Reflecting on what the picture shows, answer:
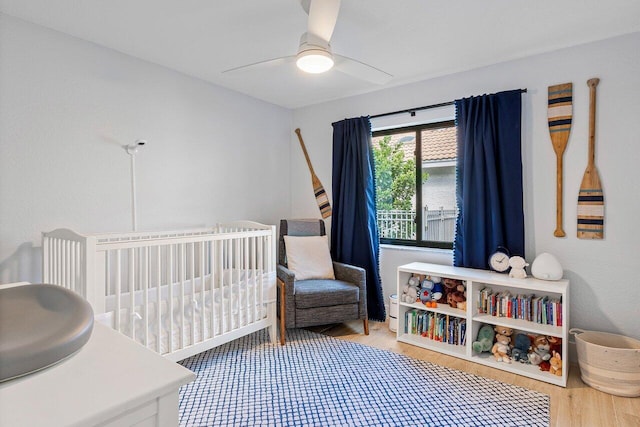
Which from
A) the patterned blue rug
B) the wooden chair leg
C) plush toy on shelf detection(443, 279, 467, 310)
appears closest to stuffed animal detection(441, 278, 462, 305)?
plush toy on shelf detection(443, 279, 467, 310)

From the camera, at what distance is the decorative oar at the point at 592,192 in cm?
242

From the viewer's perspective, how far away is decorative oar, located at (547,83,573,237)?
2.52 metres

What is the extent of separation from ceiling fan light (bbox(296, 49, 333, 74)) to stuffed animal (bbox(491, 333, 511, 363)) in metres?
2.27

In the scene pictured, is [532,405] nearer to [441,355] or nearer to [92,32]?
[441,355]

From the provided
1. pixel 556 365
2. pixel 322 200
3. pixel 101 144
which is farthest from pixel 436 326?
pixel 101 144

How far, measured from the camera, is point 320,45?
1.92 m

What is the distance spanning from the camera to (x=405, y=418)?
74.5 inches

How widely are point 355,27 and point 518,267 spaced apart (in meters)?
2.03

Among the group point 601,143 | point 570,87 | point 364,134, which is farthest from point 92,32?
point 601,143

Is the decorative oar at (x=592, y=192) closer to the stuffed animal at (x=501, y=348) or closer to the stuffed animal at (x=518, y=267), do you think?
the stuffed animal at (x=518, y=267)

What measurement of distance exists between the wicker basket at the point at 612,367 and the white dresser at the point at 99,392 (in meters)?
2.55

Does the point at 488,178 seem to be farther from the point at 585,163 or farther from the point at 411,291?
the point at 411,291

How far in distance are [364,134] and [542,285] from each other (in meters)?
2.02

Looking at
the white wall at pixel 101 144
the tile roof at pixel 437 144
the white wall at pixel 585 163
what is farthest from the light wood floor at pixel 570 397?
the white wall at pixel 101 144
